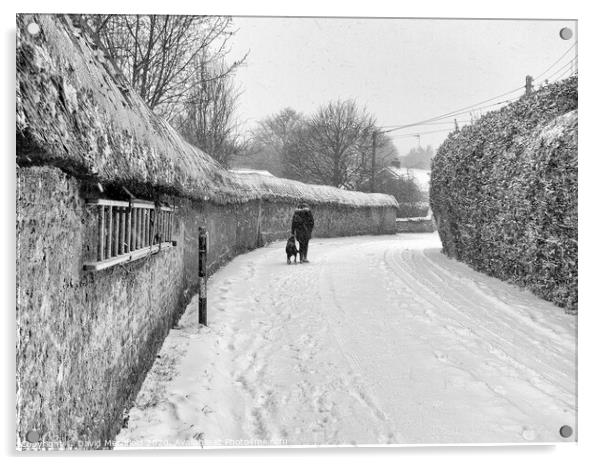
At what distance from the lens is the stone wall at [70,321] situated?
138 centimetres

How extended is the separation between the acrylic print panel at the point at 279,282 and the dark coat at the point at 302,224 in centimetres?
183

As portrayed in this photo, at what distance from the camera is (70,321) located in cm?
159

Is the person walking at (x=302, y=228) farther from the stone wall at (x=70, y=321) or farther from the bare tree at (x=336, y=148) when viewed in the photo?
the stone wall at (x=70, y=321)

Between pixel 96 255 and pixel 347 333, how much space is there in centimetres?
227

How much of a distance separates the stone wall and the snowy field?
0.35 meters

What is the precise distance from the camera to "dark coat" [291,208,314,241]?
23.9 ft

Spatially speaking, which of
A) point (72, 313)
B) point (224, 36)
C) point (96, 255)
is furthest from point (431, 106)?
point (72, 313)

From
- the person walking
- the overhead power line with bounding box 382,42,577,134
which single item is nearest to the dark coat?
the person walking

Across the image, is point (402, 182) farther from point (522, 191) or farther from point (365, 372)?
point (365, 372)

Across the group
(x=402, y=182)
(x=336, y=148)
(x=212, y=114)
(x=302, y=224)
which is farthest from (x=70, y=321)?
(x=302, y=224)

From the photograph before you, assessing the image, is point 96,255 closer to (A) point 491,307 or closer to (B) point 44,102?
(B) point 44,102

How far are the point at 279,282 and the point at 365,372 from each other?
2997 mm

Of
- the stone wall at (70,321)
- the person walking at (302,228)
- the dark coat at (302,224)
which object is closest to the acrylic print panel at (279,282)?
the stone wall at (70,321)

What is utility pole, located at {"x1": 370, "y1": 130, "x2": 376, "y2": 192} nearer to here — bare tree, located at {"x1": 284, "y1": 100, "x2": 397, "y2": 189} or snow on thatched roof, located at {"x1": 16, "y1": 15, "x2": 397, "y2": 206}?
bare tree, located at {"x1": 284, "y1": 100, "x2": 397, "y2": 189}
